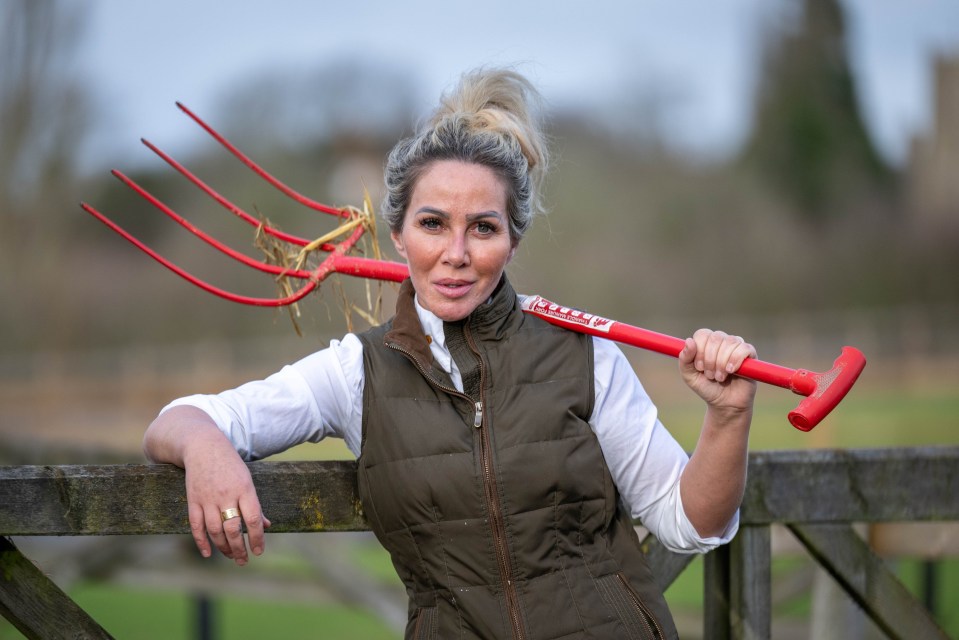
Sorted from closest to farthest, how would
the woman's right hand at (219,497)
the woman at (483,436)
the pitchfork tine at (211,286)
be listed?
the woman's right hand at (219,497) → the woman at (483,436) → the pitchfork tine at (211,286)

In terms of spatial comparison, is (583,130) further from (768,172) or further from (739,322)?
(739,322)

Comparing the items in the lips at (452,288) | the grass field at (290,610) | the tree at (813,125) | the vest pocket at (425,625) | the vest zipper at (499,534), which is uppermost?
the tree at (813,125)

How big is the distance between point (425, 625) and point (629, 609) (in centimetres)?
34

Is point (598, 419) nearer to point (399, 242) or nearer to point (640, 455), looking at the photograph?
point (640, 455)

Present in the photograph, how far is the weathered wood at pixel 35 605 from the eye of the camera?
Answer: 70.1 inches

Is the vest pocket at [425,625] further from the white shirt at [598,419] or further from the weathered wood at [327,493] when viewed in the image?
the white shirt at [598,419]

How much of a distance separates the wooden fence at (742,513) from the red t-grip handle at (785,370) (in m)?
0.47

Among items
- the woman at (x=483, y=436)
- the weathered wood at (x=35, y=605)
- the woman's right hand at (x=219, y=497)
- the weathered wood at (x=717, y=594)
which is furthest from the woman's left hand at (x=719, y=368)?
the weathered wood at (x=35, y=605)

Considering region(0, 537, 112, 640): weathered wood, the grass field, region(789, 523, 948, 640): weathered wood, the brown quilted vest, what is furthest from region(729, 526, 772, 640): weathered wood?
the grass field

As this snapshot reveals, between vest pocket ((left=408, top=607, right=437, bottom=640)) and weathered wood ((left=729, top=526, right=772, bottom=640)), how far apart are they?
71 cm

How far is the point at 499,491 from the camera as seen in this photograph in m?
1.72

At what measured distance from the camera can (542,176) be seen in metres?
2.05

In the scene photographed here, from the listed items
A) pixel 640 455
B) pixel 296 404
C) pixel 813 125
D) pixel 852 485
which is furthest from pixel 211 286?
pixel 813 125

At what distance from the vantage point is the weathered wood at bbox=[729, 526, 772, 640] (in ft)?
6.93
